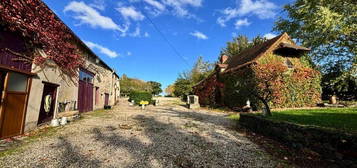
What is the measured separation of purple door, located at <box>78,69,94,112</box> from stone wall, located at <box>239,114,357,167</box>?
11038 millimetres

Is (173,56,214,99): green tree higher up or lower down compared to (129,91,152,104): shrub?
higher up

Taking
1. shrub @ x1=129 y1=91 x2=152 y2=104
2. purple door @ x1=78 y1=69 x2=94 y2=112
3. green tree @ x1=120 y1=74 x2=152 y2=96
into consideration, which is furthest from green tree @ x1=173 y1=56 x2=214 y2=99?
purple door @ x1=78 y1=69 x2=94 y2=112

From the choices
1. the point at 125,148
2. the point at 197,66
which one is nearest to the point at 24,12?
the point at 125,148

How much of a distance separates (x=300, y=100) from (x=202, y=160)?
42.8 feet

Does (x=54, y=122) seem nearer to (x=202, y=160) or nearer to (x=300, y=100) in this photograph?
(x=202, y=160)

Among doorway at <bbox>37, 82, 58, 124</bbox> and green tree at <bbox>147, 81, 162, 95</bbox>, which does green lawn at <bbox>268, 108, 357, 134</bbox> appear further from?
green tree at <bbox>147, 81, 162, 95</bbox>

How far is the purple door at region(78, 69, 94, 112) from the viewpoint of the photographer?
11034mm

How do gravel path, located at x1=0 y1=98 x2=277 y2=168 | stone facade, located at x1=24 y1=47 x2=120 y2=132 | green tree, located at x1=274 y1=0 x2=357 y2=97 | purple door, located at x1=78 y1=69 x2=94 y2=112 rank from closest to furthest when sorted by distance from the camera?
gravel path, located at x1=0 y1=98 x2=277 y2=168, stone facade, located at x1=24 y1=47 x2=120 y2=132, green tree, located at x1=274 y1=0 x2=357 y2=97, purple door, located at x1=78 y1=69 x2=94 y2=112

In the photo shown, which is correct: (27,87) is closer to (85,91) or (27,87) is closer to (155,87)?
(85,91)

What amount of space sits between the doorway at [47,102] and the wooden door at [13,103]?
116cm

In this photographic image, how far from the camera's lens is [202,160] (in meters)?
3.88

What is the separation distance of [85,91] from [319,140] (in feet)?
42.3

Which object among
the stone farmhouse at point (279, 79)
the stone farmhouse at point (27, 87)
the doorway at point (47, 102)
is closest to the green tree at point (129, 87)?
the stone farmhouse at point (279, 79)

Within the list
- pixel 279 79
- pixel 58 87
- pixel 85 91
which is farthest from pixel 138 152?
pixel 279 79
